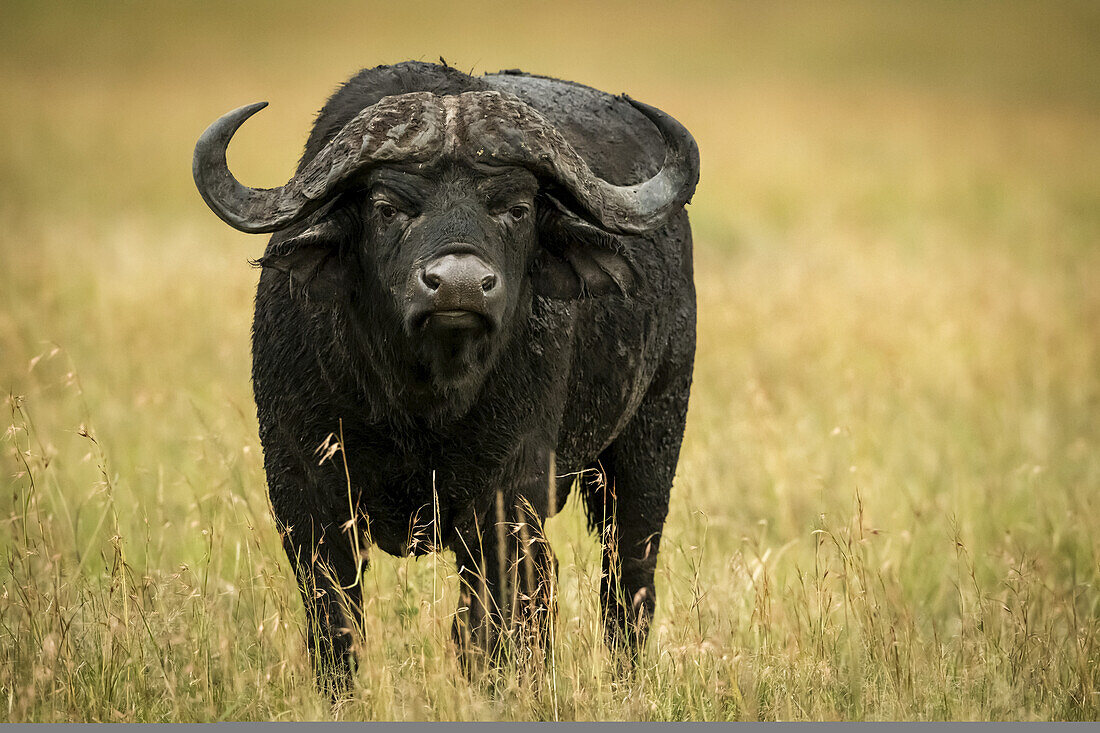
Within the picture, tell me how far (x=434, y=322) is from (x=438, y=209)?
1.37 ft

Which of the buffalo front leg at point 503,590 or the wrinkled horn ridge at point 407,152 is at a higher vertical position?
the wrinkled horn ridge at point 407,152

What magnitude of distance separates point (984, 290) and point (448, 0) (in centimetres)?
742

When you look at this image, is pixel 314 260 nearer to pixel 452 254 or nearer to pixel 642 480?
→ pixel 452 254

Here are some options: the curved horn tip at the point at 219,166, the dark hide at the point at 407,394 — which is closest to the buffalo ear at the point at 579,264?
the dark hide at the point at 407,394

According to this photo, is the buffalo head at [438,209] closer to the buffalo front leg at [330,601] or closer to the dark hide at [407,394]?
the dark hide at [407,394]

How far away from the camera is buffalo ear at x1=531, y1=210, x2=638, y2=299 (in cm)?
469

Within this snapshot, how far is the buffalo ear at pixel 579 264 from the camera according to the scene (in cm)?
469

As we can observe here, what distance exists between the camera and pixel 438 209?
4195 millimetres

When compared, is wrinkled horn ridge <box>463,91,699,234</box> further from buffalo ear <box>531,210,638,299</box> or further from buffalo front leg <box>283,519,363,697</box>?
buffalo front leg <box>283,519,363,697</box>

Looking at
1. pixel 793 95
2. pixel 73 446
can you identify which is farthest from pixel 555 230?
pixel 793 95

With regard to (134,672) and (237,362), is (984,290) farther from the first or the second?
(134,672)

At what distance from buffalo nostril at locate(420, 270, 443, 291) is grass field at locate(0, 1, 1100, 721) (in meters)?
1.22

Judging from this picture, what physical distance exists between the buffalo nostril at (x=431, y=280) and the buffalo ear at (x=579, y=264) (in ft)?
2.79

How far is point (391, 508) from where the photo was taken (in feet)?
15.7
